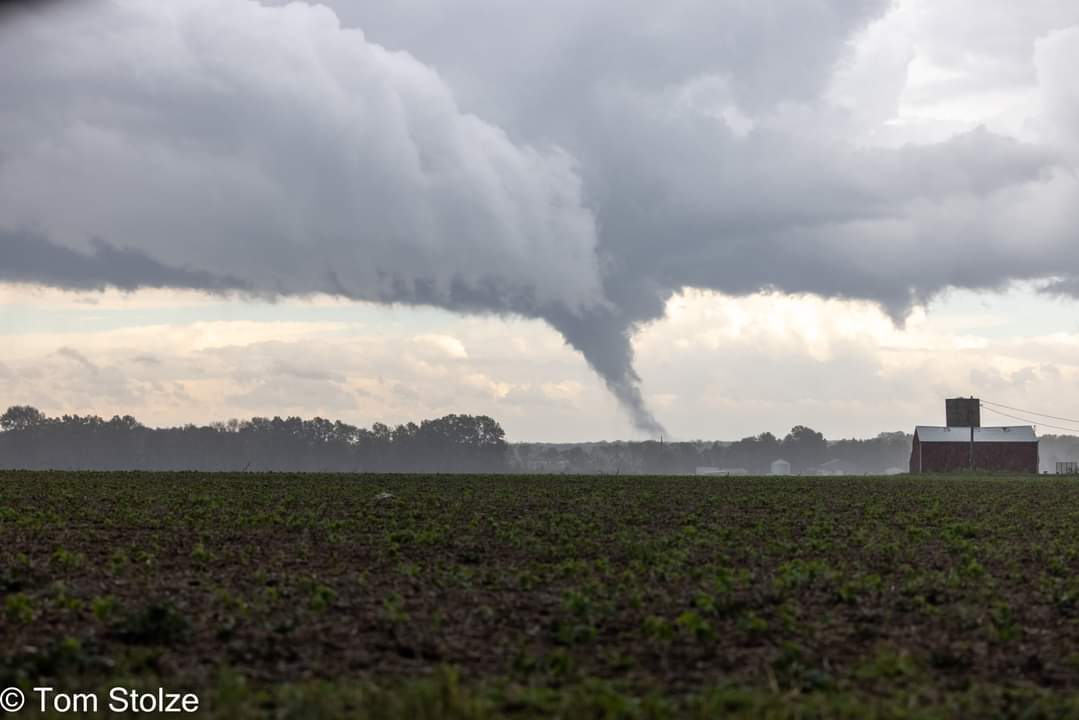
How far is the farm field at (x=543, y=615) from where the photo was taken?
12.3 metres

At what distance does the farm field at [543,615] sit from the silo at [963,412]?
11338cm

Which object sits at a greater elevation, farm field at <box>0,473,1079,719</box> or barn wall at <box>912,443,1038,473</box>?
barn wall at <box>912,443,1038,473</box>

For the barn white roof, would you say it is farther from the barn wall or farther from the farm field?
the farm field

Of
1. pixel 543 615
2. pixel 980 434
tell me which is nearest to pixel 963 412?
pixel 980 434

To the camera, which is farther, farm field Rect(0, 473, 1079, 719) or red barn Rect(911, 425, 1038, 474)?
red barn Rect(911, 425, 1038, 474)

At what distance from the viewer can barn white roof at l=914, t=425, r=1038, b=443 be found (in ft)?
452

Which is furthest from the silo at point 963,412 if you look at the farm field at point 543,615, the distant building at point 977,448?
the farm field at point 543,615

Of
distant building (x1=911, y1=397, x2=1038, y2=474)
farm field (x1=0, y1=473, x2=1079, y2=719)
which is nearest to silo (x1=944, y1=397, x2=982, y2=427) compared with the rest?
distant building (x1=911, y1=397, x2=1038, y2=474)

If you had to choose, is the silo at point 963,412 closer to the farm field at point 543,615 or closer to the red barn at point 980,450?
the red barn at point 980,450

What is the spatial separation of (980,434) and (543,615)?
13308 centimetres

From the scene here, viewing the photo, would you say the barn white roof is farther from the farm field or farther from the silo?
the farm field

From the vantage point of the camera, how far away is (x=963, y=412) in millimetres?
143625

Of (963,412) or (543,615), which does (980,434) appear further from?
(543,615)

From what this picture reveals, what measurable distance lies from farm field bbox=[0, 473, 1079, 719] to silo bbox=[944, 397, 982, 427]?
372 feet
